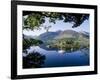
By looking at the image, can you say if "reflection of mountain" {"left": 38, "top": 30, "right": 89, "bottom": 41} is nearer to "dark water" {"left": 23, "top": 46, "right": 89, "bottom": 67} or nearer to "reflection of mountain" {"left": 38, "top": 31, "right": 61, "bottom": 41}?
"reflection of mountain" {"left": 38, "top": 31, "right": 61, "bottom": 41}

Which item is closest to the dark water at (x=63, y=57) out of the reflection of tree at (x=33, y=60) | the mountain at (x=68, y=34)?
the reflection of tree at (x=33, y=60)

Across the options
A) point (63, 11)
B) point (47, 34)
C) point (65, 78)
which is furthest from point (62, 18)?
point (65, 78)

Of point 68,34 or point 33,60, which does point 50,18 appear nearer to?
point 68,34

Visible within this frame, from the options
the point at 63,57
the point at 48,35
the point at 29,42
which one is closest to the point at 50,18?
the point at 48,35

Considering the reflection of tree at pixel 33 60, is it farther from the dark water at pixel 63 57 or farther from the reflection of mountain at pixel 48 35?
the reflection of mountain at pixel 48 35

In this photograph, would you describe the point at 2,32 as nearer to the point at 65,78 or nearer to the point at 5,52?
the point at 5,52

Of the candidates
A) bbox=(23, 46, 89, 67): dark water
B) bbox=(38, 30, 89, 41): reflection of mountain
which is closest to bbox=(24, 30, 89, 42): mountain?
bbox=(38, 30, 89, 41): reflection of mountain
